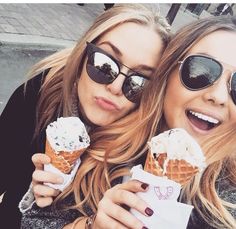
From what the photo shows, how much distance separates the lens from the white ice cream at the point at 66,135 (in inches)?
79.0

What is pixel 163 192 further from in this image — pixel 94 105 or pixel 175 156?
pixel 94 105

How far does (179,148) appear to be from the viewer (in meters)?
1.72

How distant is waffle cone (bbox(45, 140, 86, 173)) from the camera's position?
203 cm

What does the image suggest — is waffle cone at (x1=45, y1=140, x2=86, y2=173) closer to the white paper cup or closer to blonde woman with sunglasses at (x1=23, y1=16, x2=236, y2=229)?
blonde woman with sunglasses at (x1=23, y1=16, x2=236, y2=229)

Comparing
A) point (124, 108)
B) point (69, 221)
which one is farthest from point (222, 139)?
point (69, 221)

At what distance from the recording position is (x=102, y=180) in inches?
89.9

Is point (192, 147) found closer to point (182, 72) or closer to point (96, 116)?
point (182, 72)

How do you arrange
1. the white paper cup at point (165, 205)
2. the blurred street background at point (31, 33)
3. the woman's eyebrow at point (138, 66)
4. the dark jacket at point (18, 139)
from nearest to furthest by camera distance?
the white paper cup at point (165, 205), the woman's eyebrow at point (138, 66), the dark jacket at point (18, 139), the blurred street background at point (31, 33)

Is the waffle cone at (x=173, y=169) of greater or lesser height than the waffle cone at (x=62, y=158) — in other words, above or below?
above

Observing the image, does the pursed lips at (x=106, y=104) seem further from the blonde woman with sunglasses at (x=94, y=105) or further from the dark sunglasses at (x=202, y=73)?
the dark sunglasses at (x=202, y=73)

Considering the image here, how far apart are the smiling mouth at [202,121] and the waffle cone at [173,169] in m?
0.32

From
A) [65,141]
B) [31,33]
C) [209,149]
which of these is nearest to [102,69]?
[65,141]

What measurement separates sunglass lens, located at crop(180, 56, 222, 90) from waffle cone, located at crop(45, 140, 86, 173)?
662 millimetres

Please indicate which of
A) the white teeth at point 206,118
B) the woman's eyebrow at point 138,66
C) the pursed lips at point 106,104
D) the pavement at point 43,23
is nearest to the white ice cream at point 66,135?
the pursed lips at point 106,104
